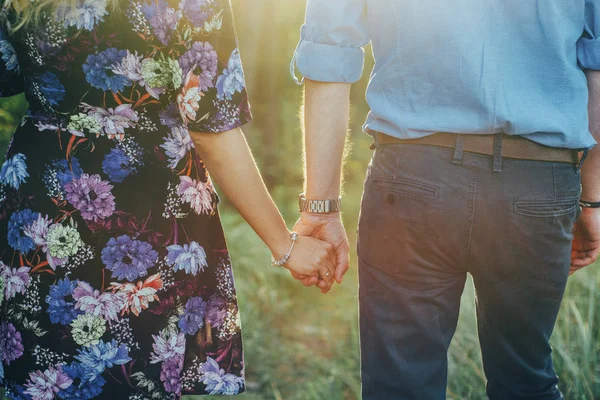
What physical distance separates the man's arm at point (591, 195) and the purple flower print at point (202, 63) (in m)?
1.02

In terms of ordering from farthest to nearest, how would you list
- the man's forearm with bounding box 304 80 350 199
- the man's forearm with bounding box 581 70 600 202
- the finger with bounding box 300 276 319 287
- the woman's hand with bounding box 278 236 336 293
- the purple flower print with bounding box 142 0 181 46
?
the finger with bounding box 300 276 319 287 → the woman's hand with bounding box 278 236 336 293 → the man's forearm with bounding box 304 80 350 199 → the man's forearm with bounding box 581 70 600 202 → the purple flower print with bounding box 142 0 181 46

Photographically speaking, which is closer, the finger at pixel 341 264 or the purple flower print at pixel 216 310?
the purple flower print at pixel 216 310

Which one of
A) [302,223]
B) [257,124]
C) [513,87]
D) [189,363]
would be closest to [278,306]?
[302,223]

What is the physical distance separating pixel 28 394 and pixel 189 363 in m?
0.42

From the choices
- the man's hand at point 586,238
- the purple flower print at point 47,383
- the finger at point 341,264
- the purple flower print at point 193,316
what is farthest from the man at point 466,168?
the purple flower print at point 47,383

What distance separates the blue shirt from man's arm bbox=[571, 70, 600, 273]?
0.09 m

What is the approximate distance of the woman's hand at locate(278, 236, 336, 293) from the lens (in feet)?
7.15

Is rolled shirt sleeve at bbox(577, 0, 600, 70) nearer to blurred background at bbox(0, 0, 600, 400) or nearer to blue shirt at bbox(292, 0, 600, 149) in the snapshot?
blue shirt at bbox(292, 0, 600, 149)

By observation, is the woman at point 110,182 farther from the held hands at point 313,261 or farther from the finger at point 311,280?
the finger at point 311,280

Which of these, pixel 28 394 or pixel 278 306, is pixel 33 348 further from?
pixel 278 306

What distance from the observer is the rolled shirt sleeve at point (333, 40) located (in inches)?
78.6

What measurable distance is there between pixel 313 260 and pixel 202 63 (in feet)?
2.55

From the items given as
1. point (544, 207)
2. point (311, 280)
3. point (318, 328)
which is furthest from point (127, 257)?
point (318, 328)

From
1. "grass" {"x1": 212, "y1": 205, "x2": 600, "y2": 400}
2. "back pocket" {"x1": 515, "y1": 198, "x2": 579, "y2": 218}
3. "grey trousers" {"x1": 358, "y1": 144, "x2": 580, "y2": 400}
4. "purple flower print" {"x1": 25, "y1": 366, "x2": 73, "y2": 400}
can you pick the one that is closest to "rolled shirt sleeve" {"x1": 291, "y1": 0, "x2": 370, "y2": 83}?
"grey trousers" {"x1": 358, "y1": 144, "x2": 580, "y2": 400}
